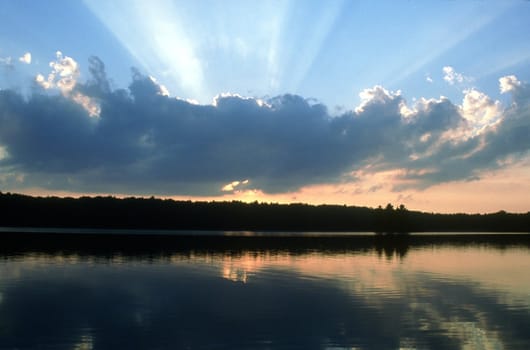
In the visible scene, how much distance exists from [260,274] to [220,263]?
11.3 meters

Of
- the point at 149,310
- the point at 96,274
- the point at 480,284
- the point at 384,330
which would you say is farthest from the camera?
the point at 96,274

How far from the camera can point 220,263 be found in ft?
174

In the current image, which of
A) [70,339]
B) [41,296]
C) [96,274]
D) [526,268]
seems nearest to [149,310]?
[70,339]

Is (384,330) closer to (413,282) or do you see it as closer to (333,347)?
(333,347)

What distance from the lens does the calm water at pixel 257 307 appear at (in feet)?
63.8

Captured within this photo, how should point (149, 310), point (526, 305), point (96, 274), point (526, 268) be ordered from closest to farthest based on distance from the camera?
point (149, 310), point (526, 305), point (96, 274), point (526, 268)

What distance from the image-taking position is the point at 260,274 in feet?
140

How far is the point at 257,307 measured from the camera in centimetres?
2677

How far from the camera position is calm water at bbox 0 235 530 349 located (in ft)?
63.8

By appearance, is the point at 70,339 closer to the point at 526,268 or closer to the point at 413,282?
the point at 413,282

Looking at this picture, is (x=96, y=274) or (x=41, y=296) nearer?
(x=41, y=296)

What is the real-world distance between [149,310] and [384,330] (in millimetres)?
12277

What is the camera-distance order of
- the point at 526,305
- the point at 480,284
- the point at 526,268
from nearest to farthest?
the point at 526,305
the point at 480,284
the point at 526,268

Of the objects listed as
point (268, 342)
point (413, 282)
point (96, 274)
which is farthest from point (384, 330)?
point (96, 274)
